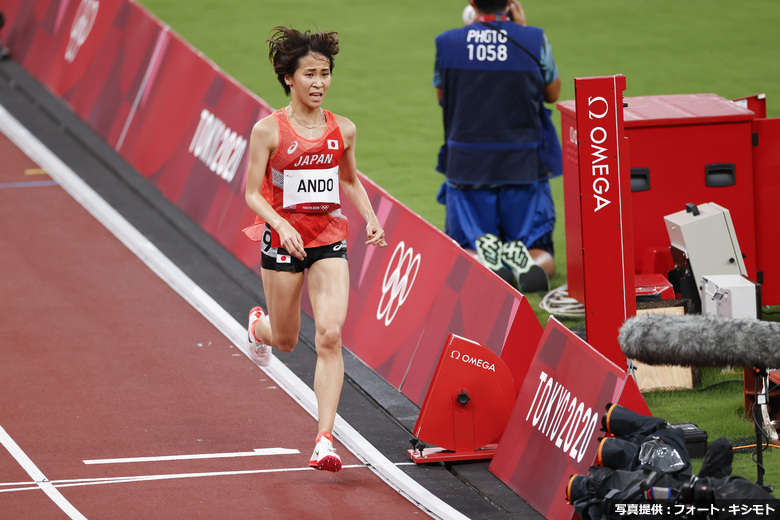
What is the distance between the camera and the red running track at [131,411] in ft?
25.0

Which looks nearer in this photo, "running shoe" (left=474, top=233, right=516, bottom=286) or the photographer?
the photographer

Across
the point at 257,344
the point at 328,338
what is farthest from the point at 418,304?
the point at 328,338

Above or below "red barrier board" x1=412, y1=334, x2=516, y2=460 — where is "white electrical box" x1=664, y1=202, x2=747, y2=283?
above

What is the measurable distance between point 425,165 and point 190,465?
749cm

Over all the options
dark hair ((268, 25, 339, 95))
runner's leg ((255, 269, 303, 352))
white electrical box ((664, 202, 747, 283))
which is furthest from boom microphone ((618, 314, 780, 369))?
white electrical box ((664, 202, 747, 283))

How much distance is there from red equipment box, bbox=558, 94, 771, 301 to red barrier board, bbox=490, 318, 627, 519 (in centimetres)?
294

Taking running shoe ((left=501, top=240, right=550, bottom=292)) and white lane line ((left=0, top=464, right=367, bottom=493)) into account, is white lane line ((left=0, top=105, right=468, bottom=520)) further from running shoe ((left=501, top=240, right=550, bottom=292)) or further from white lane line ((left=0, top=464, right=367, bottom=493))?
running shoe ((left=501, top=240, right=550, bottom=292))

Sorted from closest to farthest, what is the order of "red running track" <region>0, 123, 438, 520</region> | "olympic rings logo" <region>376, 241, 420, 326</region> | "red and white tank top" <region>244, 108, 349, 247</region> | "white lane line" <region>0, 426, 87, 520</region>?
"white lane line" <region>0, 426, 87, 520</region>
"red running track" <region>0, 123, 438, 520</region>
"red and white tank top" <region>244, 108, 349, 247</region>
"olympic rings logo" <region>376, 241, 420, 326</region>

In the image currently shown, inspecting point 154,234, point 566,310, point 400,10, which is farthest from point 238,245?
point 400,10

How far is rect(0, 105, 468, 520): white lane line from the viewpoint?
7863 millimetres

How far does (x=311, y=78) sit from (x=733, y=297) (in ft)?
10.6

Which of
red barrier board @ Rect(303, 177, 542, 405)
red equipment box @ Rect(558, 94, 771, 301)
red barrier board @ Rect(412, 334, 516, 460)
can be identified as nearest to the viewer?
red barrier board @ Rect(412, 334, 516, 460)

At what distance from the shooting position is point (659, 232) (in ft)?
34.3

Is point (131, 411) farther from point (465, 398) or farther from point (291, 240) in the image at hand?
point (465, 398)
